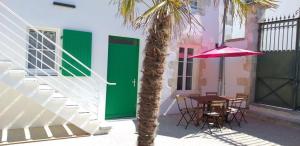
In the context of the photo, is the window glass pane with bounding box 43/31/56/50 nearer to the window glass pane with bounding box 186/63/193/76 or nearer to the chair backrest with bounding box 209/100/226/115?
the chair backrest with bounding box 209/100/226/115

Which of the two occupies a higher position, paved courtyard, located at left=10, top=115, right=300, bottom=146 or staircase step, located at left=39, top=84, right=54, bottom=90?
staircase step, located at left=39, top=84, right=54, bottom=90

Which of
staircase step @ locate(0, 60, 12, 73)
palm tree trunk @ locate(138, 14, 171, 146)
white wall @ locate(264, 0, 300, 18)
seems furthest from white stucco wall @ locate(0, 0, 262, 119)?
palm tree trunk @ locate(138, 14, 171, 146)

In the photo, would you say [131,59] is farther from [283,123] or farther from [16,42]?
[283,123]

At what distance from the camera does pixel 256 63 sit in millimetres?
9945

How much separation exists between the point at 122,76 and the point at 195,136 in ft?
8.56

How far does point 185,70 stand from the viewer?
374 inches

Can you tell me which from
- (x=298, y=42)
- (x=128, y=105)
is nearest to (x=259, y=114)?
(x=298, y=42)

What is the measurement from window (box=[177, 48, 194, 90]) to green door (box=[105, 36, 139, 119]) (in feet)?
5.71

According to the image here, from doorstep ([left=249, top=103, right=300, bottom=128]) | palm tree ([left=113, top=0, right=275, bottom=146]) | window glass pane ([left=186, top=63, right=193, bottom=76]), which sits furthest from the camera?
window glass pane ([left=186, top=63, right=193, bottom=76])

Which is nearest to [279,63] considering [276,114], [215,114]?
[276,114]

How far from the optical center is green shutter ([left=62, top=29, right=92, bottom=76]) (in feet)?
22.9

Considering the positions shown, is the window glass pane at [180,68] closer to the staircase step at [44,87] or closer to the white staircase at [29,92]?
the white staircase at [29,92]

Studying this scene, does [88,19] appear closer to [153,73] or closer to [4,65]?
[4,65]

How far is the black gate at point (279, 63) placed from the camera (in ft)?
28.7
